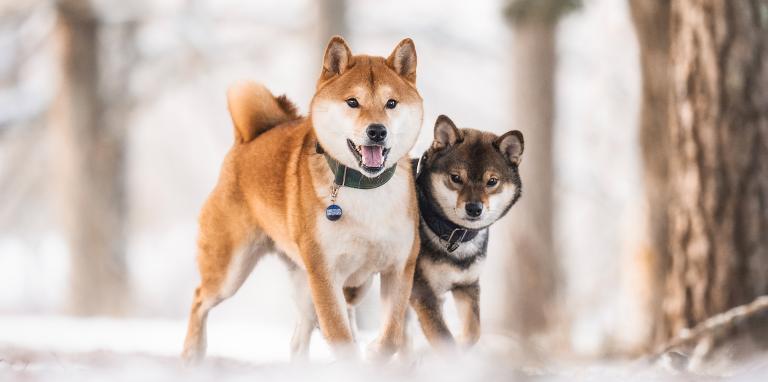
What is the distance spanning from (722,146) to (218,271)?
332cm

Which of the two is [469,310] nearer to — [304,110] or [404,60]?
[404,60]

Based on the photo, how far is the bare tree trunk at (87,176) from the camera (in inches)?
368

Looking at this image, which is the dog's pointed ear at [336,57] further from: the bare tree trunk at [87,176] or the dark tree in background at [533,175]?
the bare tree trunk at [87,176]

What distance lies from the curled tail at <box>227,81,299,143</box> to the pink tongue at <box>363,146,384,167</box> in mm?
803

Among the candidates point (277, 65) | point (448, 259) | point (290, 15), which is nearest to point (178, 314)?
point (277, 65)

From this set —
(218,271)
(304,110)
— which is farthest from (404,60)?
(304,110)

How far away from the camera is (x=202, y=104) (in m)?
14.2

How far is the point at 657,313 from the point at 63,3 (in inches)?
273

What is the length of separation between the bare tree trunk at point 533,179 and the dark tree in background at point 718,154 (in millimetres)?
2602

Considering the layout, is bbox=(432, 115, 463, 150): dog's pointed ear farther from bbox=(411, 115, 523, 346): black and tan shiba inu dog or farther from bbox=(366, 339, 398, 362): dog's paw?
bbox=(366, 339, 398, 362): dog's paw

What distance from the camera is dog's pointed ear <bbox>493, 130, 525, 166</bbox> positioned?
2526 millimetres

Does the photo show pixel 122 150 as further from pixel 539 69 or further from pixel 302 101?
pixel 539 69

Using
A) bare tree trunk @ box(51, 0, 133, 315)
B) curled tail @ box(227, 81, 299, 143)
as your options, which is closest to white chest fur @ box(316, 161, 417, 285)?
curled tail @ box(227, 81, 299, 143)

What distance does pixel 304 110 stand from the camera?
27.5ft
